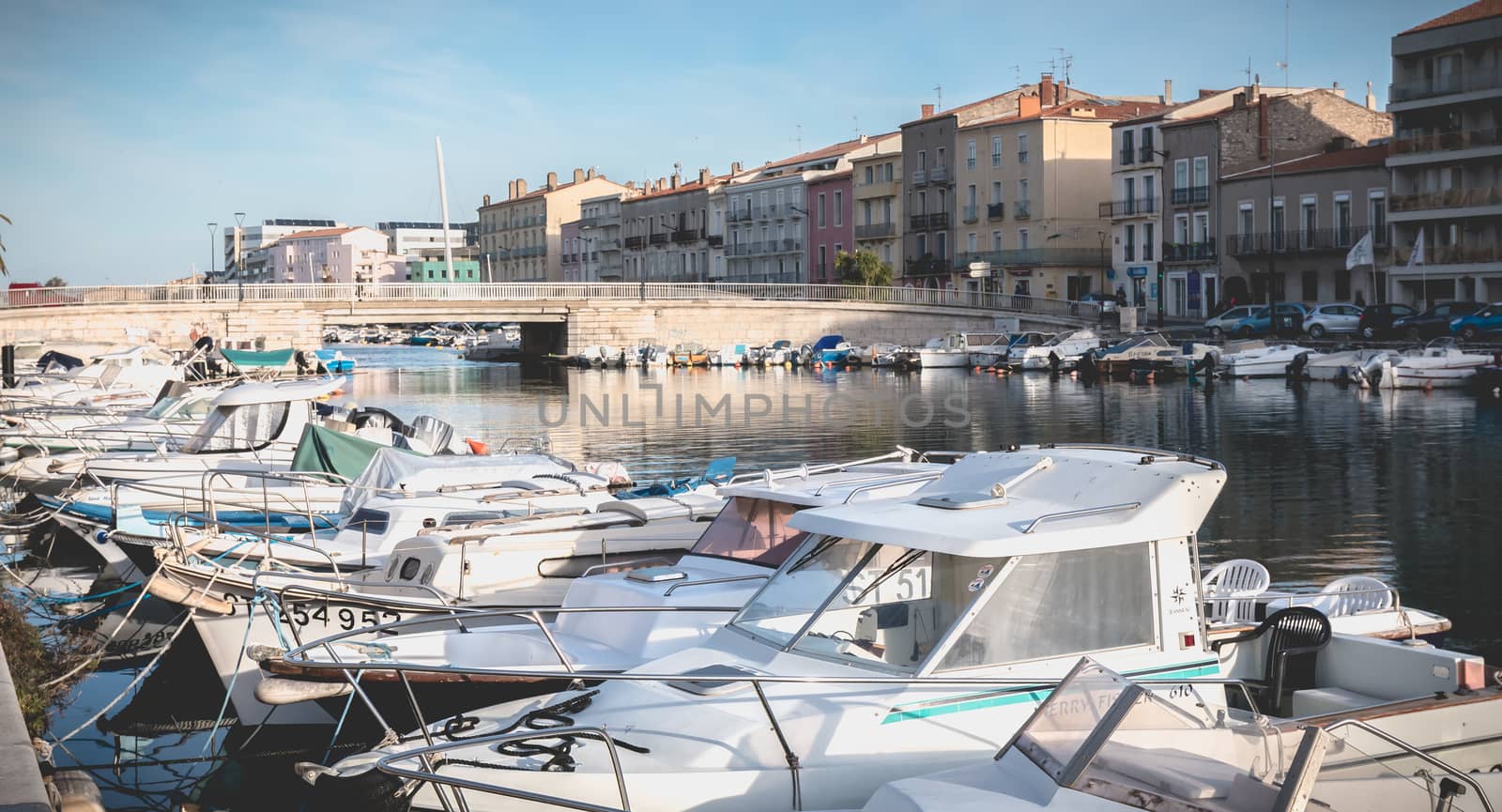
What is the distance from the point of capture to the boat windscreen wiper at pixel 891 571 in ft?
24.9

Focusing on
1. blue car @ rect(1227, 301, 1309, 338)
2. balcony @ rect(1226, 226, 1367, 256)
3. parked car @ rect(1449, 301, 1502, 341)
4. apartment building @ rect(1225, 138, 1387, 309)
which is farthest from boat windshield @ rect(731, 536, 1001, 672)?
balcony @ rect(1226, 226, 1367, 256)

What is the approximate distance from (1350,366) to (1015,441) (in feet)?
66.8

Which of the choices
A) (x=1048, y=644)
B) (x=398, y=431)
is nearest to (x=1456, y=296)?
(x=398, y=431)

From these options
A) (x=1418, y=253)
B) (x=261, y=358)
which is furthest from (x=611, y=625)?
(x=1418, y=253)

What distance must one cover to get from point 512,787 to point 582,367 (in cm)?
6515

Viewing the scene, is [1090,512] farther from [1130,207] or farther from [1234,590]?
[1130,207]

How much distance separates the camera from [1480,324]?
46.9 m

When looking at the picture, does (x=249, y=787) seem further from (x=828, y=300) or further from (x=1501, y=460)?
(x=828, y=300)

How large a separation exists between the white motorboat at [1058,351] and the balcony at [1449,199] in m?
13.1

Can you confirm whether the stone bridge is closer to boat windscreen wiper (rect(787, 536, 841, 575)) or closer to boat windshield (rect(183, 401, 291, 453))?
boat windshield (rect(183, 401, 291, 453))

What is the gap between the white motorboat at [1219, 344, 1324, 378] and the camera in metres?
48.9

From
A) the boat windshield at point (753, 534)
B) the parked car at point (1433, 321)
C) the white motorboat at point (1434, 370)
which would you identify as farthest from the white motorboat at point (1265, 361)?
the boat windshield at point (753, 534)

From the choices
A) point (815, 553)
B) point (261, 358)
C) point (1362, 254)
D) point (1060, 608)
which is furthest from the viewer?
point (1362, 254)

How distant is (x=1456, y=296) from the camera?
5494cm
